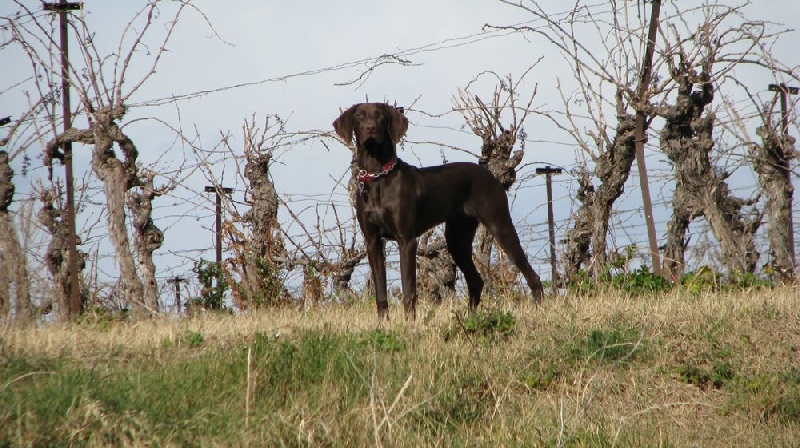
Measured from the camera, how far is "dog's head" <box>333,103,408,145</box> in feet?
24.0

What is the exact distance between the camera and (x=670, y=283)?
9289 mm

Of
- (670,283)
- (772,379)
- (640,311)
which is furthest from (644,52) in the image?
(772,379)

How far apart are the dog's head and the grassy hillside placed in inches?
59.6

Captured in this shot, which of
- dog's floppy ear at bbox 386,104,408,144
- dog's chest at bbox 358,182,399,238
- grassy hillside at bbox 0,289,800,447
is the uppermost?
dog's floppy ear at bbox 386,104,408,144

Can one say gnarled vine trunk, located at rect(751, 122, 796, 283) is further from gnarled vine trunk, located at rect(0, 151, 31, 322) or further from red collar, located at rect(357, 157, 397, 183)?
gnarled vine trunk, located at rect(0, 151, 31, 322)

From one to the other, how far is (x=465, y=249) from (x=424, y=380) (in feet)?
12.1

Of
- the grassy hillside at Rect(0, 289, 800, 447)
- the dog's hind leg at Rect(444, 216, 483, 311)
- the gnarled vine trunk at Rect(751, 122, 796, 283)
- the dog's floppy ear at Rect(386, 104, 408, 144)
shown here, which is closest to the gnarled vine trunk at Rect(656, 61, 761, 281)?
the gnarled vine trunk at Rect(751, 122, 796, 283)

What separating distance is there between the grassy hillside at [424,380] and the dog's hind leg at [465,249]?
4.56 feet

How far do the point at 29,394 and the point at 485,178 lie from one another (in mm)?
5191

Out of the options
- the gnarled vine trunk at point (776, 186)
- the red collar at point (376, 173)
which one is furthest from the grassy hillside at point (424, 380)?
the gnarled vine trunk at point (776, 186)

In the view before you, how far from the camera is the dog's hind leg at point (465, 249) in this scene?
863cm

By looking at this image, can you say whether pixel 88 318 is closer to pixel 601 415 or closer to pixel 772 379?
pixel 601 415

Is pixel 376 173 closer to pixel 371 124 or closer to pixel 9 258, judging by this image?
pixel 371 124

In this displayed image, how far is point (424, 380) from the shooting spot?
5.11m
